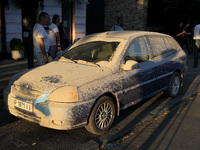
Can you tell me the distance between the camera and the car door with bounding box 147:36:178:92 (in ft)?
17.9

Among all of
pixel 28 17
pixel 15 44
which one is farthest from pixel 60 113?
pixel 28 17

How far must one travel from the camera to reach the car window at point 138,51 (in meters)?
4.86

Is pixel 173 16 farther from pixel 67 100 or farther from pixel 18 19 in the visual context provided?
pixel 67 100

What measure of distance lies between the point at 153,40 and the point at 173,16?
41.7 feet

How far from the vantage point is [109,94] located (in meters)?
4.25

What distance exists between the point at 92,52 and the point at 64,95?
144 cm

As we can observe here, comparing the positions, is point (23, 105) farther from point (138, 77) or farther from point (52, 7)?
point (52, 7)

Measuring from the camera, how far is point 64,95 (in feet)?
12.2

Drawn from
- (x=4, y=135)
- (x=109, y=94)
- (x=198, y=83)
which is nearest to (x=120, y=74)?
(x=109, y=94)

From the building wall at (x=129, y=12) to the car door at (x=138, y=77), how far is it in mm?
11775

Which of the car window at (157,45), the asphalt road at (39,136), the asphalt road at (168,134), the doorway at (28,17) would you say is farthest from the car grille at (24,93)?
the doorway at (28,17)

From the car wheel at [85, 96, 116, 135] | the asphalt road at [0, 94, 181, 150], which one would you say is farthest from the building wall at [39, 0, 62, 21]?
the car wheel at [85, 96, 116, 135]

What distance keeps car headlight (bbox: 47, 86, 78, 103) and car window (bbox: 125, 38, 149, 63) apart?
1404 mm

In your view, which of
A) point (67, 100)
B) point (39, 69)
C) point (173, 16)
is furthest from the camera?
point (173, 16)
